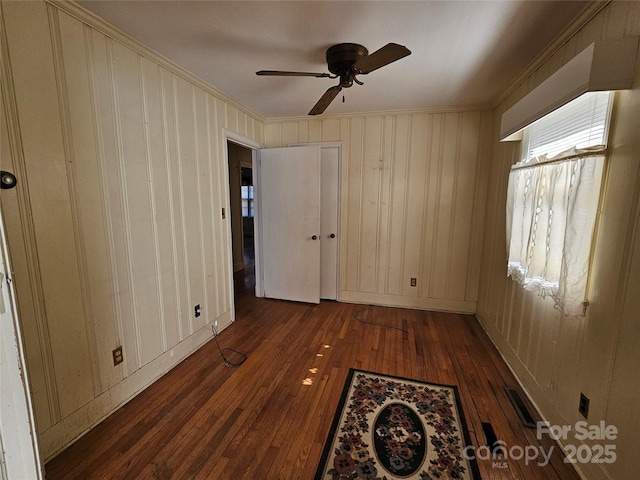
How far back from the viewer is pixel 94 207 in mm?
1658

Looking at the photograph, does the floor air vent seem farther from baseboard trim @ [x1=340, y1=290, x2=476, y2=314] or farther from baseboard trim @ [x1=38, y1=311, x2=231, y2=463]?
baseboard trim @ [x1=38, y1=311, x2=231, y2=463]

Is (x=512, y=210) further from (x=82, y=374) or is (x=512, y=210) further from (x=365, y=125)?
(x=82, y=374)

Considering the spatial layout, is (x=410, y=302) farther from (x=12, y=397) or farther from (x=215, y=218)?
(x=12, y=397)

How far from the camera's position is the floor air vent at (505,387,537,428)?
1.74 m

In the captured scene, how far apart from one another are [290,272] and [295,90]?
2.18 metres

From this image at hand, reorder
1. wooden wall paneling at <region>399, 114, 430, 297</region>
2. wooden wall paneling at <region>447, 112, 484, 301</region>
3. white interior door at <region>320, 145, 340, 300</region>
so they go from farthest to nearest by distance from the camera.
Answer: white interior door at <region>320, 145, 340, 300</region>
wooden wall paneling at <region>399, 114, 430, 297</region>
wooden wall paneling at <region>447, 112, 484, 301</region>

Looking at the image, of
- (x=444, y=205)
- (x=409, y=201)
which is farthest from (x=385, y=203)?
(x=444, y=205)

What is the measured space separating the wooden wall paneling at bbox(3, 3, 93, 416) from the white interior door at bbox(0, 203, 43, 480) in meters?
0.97

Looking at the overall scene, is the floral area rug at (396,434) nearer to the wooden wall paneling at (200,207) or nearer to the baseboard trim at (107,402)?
the baseboard trim at (107,402)

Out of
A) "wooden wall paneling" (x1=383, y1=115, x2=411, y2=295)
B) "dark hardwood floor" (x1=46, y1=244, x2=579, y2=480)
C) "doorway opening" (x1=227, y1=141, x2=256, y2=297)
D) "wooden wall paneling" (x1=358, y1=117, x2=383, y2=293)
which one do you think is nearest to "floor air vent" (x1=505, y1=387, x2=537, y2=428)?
"dark hardwood floor" (x1=46, y1=244, x2=579, y2=480)

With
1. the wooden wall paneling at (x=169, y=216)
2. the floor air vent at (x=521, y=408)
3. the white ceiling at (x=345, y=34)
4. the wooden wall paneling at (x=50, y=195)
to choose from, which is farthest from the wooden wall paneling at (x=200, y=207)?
→ the floor air vent at (x=521, y=408)

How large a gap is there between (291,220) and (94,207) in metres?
2.20

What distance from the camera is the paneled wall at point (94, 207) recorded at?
1349mm

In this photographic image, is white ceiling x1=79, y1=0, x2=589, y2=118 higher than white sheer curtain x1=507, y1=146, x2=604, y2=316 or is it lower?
higher
